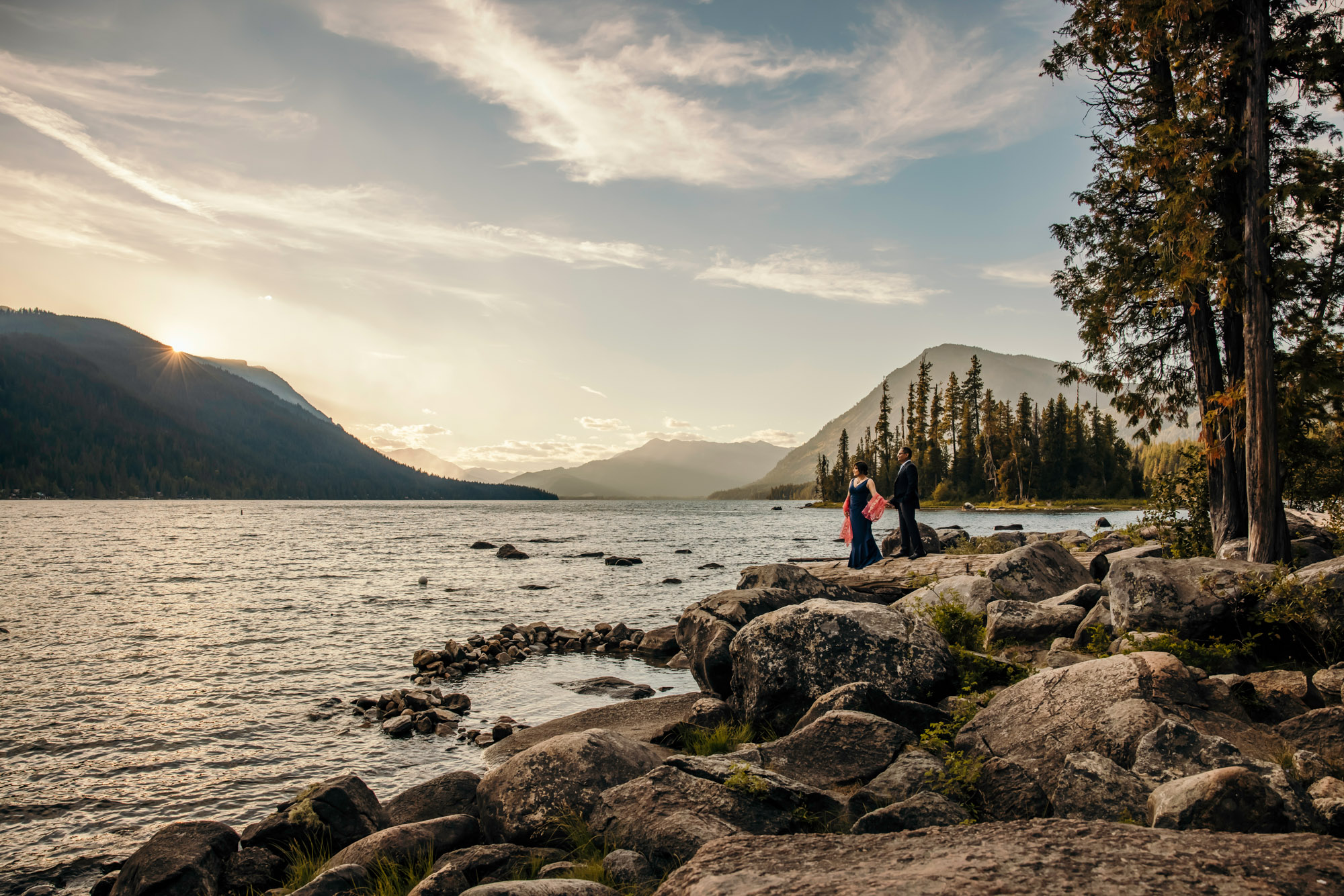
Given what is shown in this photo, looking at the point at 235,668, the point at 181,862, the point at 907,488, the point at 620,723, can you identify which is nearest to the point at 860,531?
the point at 907,488

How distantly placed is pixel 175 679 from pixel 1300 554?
25868 millimetres

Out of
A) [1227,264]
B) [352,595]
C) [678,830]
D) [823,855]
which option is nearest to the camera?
[823,855]

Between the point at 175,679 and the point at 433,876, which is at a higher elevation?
the point at 433,876

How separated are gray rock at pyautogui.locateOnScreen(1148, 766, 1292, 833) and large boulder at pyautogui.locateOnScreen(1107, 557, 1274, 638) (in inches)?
218

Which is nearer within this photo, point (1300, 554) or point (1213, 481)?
point (1300, 554)

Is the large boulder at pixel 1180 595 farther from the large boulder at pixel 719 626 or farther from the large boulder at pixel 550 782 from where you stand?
the large boulder at pixel 550 782

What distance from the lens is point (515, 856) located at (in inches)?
259

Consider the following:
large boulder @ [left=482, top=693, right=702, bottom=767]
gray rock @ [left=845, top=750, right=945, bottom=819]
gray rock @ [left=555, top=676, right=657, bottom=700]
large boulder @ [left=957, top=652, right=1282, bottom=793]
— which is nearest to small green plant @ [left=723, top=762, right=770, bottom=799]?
gray rock @ [left=845, top=750, right=945, bottom=819]

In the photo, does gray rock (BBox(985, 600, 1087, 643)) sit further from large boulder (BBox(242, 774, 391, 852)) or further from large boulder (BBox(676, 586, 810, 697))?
large boulder (BBox(242, 774, 391, 852))

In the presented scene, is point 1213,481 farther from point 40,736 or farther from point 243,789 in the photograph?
point 40,736

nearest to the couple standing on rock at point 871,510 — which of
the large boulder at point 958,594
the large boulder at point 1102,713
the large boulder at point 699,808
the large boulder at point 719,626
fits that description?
the large boulder at point 958,594

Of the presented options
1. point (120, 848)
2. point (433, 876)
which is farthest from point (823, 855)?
point (120, 848)

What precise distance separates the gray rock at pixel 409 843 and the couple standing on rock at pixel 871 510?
12.5 m

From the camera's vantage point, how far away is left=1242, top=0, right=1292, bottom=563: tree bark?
13.5m
